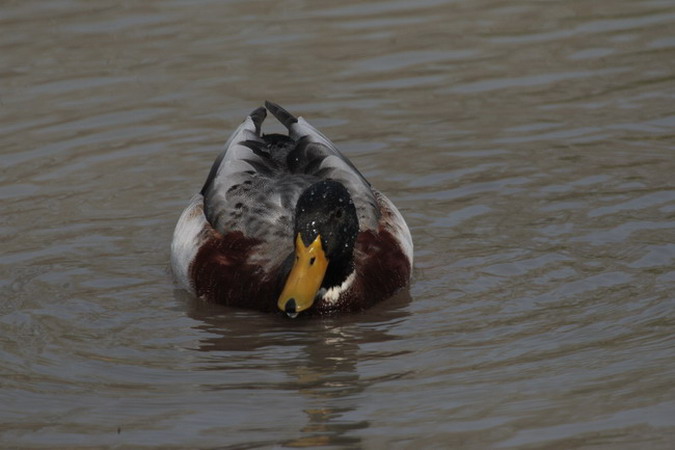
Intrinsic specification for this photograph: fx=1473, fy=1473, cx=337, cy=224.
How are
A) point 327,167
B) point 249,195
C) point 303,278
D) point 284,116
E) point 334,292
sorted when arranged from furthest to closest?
point 284,116 → point 327,167 → point 249,195 → point 334,292 → point 303,278

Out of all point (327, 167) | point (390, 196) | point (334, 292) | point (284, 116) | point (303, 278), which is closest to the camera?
point (303, 278)

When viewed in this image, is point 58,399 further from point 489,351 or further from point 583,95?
point 583,95

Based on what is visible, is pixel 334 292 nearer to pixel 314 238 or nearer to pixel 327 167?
pixel 314 238

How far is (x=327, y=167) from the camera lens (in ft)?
30.4

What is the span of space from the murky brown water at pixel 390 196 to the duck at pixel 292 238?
5.7 inches

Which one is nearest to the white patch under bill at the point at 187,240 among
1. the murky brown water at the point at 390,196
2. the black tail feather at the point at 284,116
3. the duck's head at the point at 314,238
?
the murky brown water at the point at 390,196

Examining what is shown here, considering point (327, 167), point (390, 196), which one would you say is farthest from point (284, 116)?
point (327, 167)

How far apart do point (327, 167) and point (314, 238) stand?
1136 mm

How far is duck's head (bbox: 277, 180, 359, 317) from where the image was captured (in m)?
8.16

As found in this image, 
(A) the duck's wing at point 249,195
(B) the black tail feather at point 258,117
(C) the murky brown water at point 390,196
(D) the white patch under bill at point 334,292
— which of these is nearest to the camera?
(C) the murky brown water at point 390,196

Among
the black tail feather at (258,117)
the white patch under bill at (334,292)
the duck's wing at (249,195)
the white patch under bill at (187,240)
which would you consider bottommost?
the white patch under bill at (334,292)

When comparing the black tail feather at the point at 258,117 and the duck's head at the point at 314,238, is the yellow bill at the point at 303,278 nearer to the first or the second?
the duck's head at the point at 314,238

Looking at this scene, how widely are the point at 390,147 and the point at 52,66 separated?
3.65 meters

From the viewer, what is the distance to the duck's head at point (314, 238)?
321 inches
